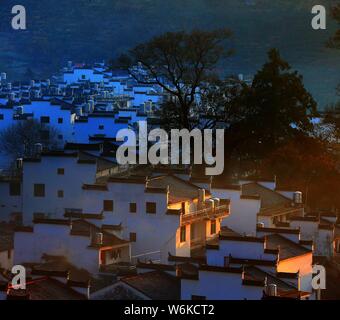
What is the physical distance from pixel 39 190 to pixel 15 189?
89 cm

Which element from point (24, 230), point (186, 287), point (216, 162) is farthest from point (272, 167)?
point (186, 287)

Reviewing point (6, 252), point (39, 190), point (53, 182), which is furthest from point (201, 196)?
point (6, 252)

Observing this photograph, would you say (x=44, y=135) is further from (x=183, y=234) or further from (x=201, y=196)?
(x=183, y=234)

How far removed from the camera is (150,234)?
1920cm

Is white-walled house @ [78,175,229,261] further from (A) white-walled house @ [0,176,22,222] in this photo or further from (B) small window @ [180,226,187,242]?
(A) white-walled house @ [0,176,22,222]

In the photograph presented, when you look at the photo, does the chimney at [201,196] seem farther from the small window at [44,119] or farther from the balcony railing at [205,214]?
the small window at [44,119]

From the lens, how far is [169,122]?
2681cm

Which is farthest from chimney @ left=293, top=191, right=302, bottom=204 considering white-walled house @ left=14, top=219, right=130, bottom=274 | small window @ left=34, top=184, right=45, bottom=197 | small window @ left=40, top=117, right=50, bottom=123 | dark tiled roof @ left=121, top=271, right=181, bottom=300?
small window @ left=40, top=117, right=50, bottom=123

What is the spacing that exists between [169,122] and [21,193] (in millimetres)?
5593

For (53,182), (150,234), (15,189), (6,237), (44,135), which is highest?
(44,135)

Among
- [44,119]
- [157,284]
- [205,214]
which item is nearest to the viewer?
[157,284]

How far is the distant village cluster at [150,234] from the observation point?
14880 mm

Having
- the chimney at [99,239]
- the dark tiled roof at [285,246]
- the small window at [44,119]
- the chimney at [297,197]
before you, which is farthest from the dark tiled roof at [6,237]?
the small window at [44,119]
